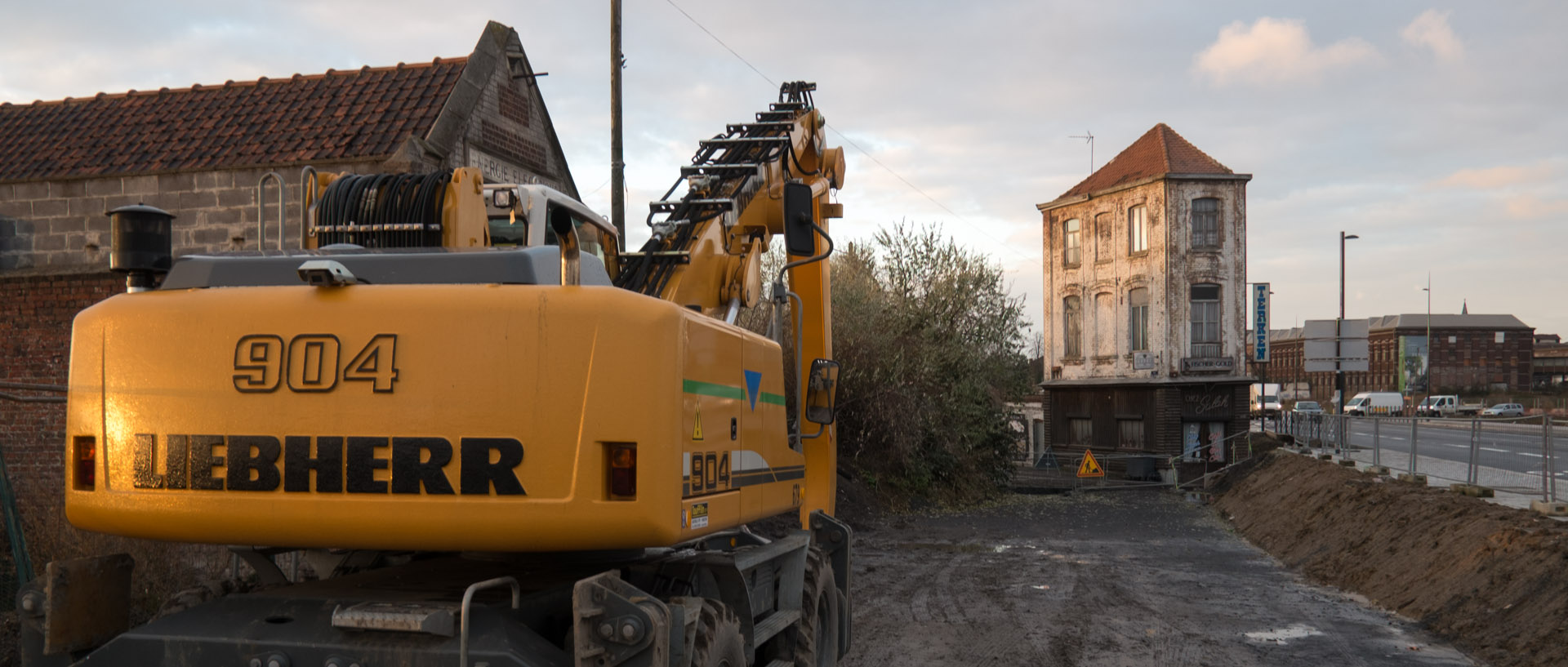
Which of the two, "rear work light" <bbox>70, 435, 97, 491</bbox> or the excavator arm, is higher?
the excavator arm

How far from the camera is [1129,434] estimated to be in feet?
135

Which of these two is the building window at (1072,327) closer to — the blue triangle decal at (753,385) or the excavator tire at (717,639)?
the blue triangle decal at (753,385)

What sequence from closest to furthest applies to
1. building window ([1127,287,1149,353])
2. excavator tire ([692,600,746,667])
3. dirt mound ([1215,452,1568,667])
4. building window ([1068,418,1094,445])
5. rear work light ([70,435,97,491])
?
rear work light ([70,435,97,491]) < excavator tire ([692,600,746,667]) < dirt mound ([1215,452,1568,667]) < building window ([1127,287,1149,353]) < building window ([1068,418,1094,445])

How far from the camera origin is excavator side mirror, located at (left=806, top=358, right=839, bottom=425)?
7795 mm

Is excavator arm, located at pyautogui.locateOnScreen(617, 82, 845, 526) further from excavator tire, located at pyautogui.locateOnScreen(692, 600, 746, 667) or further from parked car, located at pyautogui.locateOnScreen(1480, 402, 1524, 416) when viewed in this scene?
parked car, located at pyautogui.locateOnScreen(1480, 402, 1524, 416)

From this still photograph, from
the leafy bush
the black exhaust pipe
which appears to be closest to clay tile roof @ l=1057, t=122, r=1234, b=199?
the leafy bush

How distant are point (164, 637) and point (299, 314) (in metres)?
1.41

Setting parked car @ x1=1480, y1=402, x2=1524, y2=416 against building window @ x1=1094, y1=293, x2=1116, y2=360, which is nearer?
building window @ x1=1094, y1=293, x2=1116, y2=360

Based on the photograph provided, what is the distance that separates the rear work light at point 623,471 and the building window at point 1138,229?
39665mm

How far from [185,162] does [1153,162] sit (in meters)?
35.4

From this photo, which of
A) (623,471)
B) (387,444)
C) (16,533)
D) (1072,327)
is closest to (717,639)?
(623,471)

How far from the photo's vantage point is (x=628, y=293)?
4.52 metres

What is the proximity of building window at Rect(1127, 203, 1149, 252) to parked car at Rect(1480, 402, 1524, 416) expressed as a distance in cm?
4483

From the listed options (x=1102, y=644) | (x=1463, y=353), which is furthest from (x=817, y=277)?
(x=1463, y=353)
